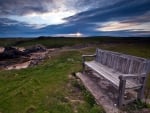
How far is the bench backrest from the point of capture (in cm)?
587

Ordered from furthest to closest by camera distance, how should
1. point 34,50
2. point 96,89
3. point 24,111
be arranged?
point 34,50 < point 96,89 < point 24,111

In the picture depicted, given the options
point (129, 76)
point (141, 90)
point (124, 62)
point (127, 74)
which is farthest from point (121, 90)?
point (124, 62)

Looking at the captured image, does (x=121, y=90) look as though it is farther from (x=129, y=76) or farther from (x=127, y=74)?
(x=127, y=74)

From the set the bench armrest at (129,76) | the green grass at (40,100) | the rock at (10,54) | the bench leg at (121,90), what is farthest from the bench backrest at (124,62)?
the rock at (10,54)

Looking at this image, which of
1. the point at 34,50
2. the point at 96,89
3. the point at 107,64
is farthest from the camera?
the point at 34,50

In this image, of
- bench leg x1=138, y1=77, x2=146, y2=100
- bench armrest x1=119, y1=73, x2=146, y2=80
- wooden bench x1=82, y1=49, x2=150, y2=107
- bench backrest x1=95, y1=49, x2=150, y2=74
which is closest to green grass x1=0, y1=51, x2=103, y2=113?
wooden bench x1=82, y1=49, x2=150, y2=107

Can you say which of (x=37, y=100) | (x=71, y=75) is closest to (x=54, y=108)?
(x=37, y=100)

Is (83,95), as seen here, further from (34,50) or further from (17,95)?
(34,50)

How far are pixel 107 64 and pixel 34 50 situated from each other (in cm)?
1880

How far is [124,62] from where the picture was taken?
7145mm

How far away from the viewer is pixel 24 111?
5629 millimetres

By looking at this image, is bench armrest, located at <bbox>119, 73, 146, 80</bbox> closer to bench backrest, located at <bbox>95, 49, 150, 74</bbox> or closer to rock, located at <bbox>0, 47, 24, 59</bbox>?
bench backrest, located at <bbox>95, 49, 150, 74</bbox>

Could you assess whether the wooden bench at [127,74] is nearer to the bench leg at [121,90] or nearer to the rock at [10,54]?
the bench leg at [121,90]

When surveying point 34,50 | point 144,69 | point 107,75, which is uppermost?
point 144,69
